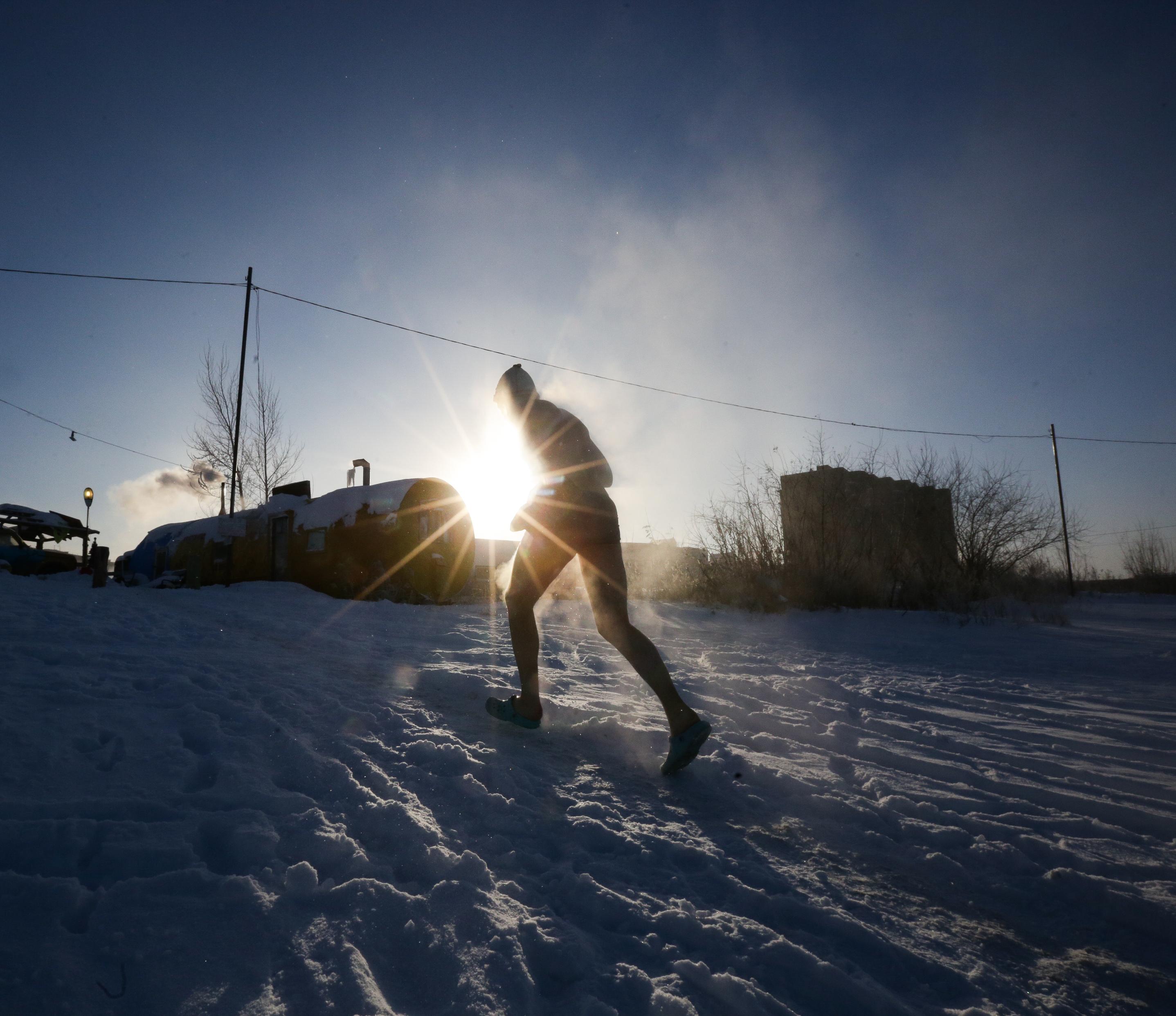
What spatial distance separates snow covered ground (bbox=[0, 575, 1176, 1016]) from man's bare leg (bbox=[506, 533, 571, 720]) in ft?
0.69

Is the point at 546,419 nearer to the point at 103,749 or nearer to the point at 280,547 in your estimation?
the point at 103,749

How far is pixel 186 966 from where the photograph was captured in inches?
→ 40.4

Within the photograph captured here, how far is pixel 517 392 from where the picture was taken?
2783 mm

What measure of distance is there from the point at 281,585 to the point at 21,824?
997 centimetres

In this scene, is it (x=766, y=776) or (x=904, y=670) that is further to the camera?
(x=904, y=670)

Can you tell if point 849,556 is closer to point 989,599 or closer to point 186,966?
point 989,599

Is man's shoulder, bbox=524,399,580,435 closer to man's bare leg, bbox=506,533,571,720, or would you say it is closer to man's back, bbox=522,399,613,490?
man's back, bbox=522,399,613,490

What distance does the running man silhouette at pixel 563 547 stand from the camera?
2.46 metres

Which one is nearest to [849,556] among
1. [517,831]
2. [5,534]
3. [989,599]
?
[989,599]

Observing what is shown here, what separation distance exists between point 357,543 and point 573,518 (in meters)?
8.84

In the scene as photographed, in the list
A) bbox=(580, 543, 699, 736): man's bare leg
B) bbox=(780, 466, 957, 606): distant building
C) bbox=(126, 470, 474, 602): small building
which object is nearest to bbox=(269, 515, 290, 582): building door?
bbox=(126, 470, 474, 602): small building

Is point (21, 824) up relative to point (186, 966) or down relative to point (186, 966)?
up

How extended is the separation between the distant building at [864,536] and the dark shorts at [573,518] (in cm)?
665

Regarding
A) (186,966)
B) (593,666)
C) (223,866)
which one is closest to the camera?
(186,966)
